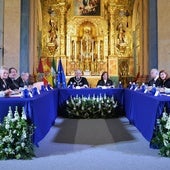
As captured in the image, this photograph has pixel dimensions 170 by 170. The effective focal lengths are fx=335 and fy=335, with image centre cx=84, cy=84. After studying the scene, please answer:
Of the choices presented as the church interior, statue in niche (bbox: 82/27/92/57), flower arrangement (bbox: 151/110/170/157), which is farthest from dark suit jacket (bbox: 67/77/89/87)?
statue in niche (bbox: 82/27/92/57)

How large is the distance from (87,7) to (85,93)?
10.7 metres

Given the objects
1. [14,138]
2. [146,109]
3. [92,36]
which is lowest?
[14,138]

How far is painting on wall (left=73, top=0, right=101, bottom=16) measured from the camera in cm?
1966

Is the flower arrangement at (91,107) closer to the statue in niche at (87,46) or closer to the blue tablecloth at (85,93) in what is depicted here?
the blue tablecloth at (85,93)

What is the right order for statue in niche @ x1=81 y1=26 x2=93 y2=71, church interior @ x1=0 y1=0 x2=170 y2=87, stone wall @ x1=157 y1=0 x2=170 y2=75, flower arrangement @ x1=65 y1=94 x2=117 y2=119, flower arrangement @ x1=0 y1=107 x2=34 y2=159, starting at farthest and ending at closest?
statue in niche @ x1=81 y1=26 x2=93 y2=71 < church interior @ x1=0 y1=0 x2=170 y2=87 < stone wall @ x1=157 y1=0 x2=170 y2=75 < flower arrangement @ x1=65 y1=94 x2=117 y2=119 < flower arrangement @ x1=0 y1=107 x2=34 y2=159

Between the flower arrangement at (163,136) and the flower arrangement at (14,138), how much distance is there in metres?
1.90

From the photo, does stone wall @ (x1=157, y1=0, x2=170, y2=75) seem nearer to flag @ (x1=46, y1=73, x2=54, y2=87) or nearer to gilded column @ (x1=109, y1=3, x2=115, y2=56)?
flag @ (x1=46, y1=73, x2=54, y2=87)

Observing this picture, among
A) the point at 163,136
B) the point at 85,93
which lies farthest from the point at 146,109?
the point at 85,93

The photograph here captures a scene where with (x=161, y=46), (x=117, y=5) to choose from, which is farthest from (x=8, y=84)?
(x=117, y=5)

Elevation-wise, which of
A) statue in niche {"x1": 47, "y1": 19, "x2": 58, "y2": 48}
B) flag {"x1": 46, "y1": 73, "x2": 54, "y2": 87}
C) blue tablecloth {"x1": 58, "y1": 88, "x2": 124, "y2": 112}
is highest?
statue in niche {"x1": 47, "y1": 19, "x2": 58, "y2": 48}

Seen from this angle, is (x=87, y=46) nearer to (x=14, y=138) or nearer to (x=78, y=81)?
(x=78, y=81)

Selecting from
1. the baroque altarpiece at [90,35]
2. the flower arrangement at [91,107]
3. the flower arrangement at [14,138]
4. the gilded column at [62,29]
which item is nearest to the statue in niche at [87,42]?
the baroque altarpiece at [90,35]

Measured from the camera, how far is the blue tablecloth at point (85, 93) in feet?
33.1

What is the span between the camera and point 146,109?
6.19m
